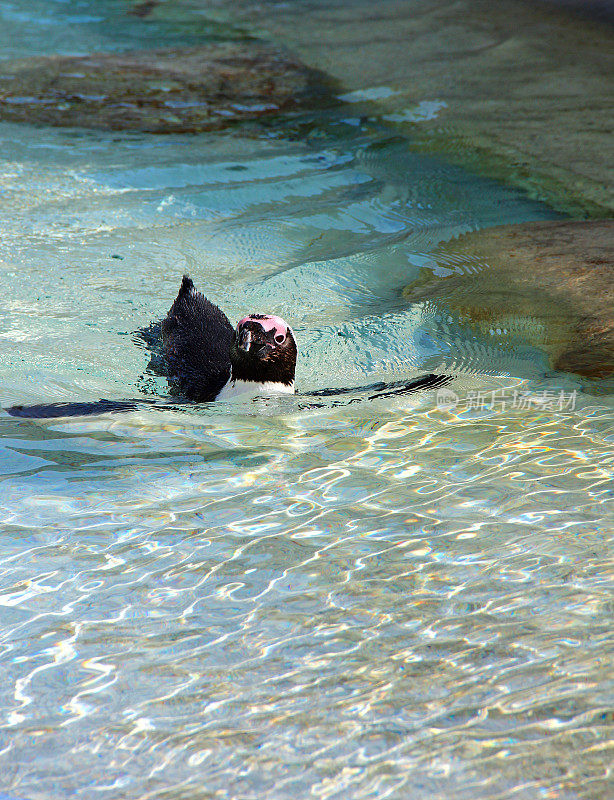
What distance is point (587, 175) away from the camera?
672cm

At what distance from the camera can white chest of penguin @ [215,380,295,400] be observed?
392cm

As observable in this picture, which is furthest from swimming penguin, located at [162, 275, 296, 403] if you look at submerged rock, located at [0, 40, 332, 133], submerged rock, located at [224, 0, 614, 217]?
submerged rock, located at [0, 40, 332, 133]

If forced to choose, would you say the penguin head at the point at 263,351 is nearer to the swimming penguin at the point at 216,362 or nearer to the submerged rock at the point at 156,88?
the swimming penguin at the point at 216,362

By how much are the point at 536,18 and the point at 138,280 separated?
7.77 m

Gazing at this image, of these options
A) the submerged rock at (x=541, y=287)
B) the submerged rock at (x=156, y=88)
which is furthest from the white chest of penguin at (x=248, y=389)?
the submerged rock at (x=156, y=88)

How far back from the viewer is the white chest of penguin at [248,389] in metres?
3.92

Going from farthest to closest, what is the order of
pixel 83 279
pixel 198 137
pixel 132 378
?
pixel 198 137
pixel 83 279
pixel 132 378

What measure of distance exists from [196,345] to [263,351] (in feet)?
2.56

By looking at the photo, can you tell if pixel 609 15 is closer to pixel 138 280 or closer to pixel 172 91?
pixel 172 91

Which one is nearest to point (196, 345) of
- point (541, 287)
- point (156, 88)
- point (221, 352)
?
point (221, 352)

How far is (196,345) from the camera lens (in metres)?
4.49

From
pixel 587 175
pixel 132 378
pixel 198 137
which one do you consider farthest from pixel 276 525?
pixel 198 137

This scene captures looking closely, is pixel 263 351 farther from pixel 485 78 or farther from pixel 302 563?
pixel 485 78

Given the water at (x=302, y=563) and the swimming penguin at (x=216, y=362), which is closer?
the water at (x=302, y=563)
